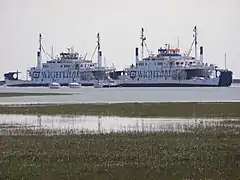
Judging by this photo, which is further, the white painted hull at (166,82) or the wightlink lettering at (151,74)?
the wightlink lettering at (151,74)

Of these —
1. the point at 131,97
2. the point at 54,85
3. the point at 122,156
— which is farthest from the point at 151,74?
the point at 122,156

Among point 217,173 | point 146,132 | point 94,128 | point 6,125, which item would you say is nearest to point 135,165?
point 217,173

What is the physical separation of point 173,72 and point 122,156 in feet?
521

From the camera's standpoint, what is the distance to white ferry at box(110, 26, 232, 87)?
17750cm

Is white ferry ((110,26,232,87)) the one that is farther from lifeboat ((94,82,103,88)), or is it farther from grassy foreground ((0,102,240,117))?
grassy foreground ((0,102,240,117))

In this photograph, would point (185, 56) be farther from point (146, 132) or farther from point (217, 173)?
point (217, 173)

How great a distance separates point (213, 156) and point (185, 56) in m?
164

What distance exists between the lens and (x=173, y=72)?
7042 inches

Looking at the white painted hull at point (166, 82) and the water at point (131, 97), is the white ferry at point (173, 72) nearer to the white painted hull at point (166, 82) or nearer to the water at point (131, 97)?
the white painted hull at point (166, 82)

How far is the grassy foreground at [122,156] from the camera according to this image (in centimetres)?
1773

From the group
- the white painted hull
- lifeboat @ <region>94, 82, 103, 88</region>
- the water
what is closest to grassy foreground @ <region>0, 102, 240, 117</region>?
the water

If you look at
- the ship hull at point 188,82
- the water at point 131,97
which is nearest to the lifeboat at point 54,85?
the ship hull at point 188,82

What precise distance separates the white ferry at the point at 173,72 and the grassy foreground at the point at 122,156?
14926cm

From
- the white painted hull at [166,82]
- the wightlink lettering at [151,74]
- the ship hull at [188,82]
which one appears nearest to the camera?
the ship hull at [188,82]
